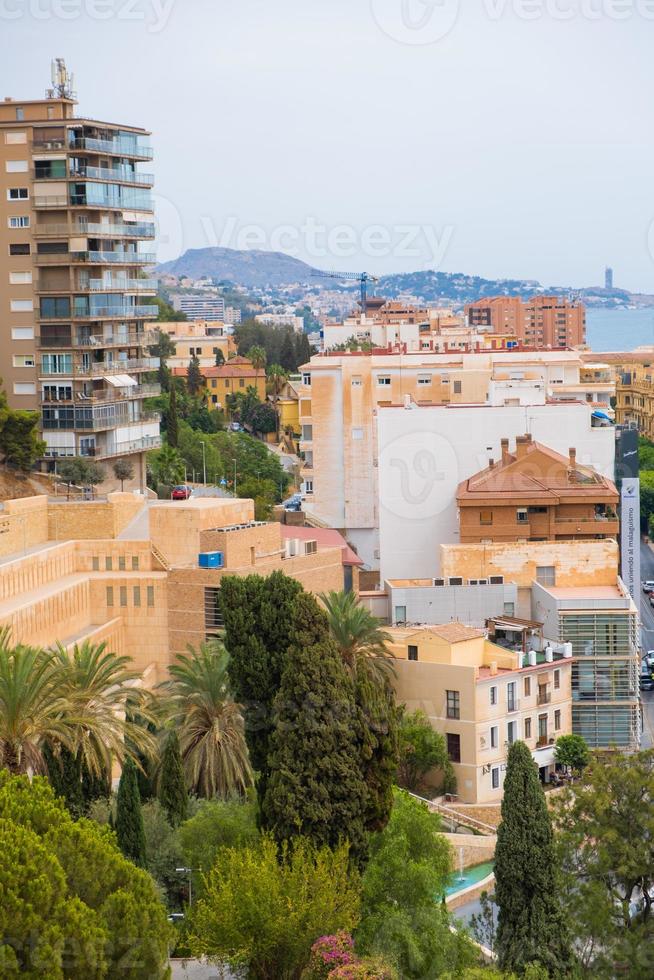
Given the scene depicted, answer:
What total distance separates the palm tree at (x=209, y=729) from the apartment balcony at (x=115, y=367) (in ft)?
67.6

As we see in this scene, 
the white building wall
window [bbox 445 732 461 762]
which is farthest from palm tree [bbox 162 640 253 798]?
the white building wall

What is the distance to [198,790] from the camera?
102 ft

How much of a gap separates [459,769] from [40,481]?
640 inches

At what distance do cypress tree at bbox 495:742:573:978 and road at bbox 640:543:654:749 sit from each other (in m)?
15.3

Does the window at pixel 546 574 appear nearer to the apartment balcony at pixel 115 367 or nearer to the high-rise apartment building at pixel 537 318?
the apartment balcony at pixel 115 367

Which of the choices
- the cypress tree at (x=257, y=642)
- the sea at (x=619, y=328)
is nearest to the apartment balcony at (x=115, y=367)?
the cypress tree at (x=257, y=642)

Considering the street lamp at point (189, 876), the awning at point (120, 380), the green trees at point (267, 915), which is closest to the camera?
the green trees at point (267, 915)

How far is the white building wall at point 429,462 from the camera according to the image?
5341 cm

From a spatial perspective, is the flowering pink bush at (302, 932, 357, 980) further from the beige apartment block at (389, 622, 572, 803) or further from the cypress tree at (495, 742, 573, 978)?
the beige apartment block at (389, 622, 572, 803)

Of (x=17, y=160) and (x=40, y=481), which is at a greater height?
(x=17, y=160)

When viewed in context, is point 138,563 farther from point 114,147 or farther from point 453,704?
point 114,147

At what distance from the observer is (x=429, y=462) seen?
176ft

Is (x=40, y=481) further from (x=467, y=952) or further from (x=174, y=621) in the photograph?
(x=467, y=952)

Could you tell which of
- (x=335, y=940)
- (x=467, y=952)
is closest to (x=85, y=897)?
(x=335, y=940)
